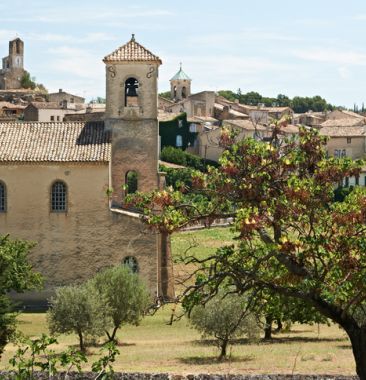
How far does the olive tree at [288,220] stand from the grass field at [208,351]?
662 cm

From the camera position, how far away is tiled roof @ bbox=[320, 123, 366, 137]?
11025 cm

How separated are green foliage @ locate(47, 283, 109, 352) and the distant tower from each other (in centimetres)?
12149

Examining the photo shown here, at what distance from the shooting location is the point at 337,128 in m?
113

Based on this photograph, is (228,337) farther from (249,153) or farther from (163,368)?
(249,153)

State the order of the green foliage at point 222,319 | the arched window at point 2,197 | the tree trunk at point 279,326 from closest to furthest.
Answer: the green foliage at point 222,319 → the tree trunk at point 279,326 → the arched window at point 2,197

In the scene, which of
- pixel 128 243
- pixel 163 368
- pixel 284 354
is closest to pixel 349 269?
pixel 163 368

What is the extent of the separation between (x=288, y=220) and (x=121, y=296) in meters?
20.0

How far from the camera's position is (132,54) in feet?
156

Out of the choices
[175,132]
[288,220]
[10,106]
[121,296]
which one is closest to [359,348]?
[288,220]

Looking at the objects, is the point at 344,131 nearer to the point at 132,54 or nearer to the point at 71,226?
the point at 132,54

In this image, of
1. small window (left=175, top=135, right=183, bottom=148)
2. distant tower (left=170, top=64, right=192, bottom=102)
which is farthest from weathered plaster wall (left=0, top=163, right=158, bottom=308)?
distant tower (left=170, top=64, right=192, bottom=102)

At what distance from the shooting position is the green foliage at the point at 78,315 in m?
35.1

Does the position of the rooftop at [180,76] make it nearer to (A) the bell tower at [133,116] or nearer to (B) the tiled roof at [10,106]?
(B) the tiled roof at [10,106]

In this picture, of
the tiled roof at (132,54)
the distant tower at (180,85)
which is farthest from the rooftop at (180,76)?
the tiled roof at (132,54)
